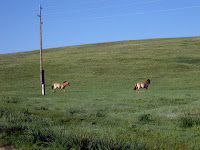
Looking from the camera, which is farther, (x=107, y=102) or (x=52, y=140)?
(x=107, y=102)

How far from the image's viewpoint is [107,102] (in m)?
19.5

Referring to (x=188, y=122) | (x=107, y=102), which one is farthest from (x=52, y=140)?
(x=107, y=102)

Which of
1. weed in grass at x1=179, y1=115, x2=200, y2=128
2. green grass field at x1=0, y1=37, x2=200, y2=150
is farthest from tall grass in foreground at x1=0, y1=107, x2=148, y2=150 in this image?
weed in grass at x1=179, y1=115, x2=200, y2=128

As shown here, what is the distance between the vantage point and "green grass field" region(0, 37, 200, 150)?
7.97 m

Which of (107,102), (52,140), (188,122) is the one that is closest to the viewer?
(52,140)

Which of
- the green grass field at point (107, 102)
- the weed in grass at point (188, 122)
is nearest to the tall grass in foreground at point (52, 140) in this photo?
the green grass field at point (107, 102)

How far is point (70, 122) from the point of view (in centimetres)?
1127

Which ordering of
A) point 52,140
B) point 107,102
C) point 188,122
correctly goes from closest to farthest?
1. point 52,140
2. point 188,122
3. point 107,102

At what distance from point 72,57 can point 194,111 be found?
5196 cm

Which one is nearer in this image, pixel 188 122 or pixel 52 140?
pixel 52 140

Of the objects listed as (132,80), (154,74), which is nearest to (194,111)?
(132,80)

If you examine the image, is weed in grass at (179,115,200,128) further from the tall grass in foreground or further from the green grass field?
the tall grass in foreground

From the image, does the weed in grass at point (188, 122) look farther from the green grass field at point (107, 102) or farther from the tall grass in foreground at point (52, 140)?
the tall grass in foreground at point (52, 140)

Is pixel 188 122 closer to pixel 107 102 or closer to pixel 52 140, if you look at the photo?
pixel 52 140
